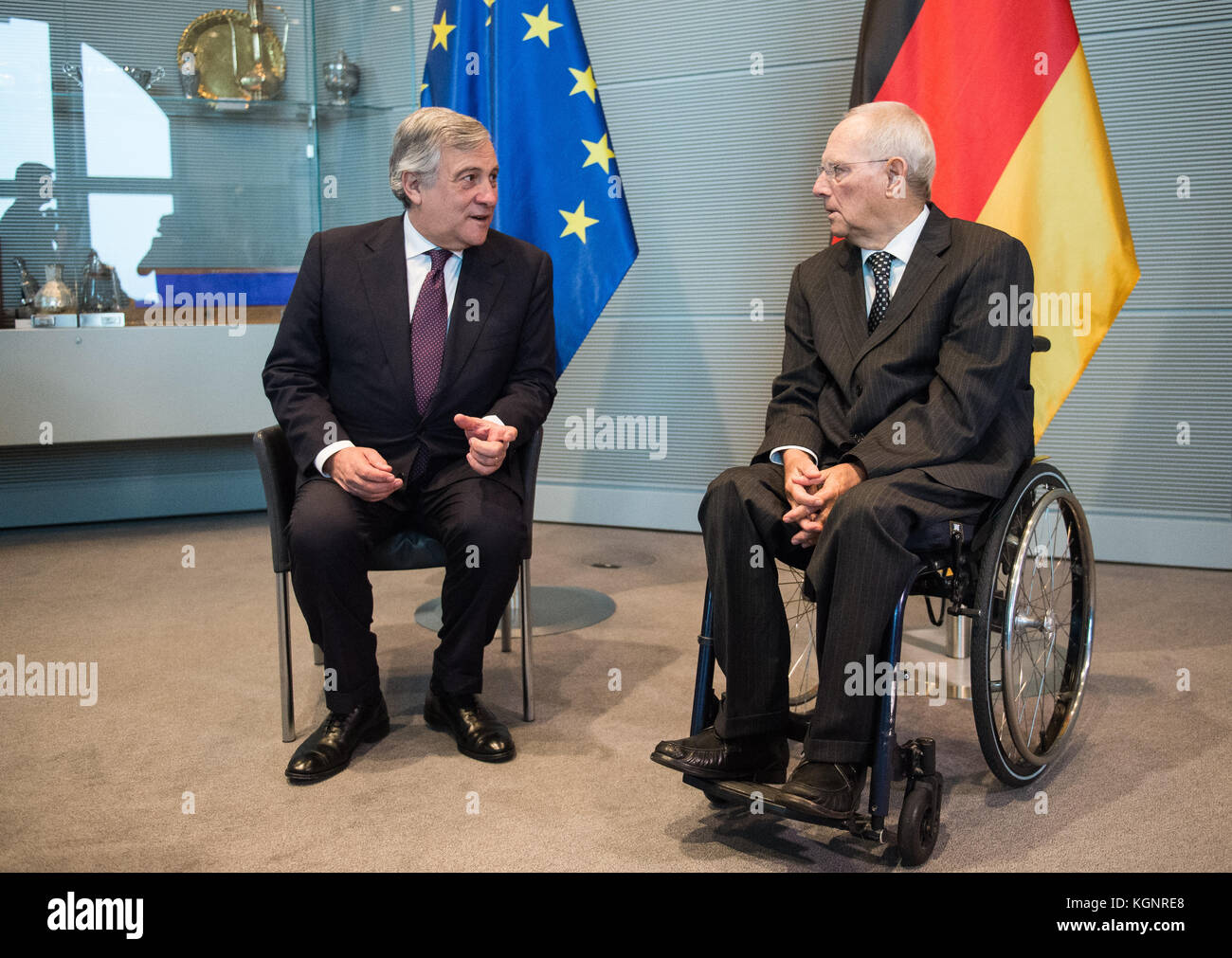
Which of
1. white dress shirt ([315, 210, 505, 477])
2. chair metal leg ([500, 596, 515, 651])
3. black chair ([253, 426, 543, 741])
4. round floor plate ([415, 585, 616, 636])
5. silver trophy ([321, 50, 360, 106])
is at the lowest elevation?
round floor plate ([415, 585, 616, 636])

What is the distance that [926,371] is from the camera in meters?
2.03

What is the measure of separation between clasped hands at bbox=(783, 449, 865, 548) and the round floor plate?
53.4 inches

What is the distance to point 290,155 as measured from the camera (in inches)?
188

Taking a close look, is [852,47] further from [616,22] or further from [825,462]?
[825,462]

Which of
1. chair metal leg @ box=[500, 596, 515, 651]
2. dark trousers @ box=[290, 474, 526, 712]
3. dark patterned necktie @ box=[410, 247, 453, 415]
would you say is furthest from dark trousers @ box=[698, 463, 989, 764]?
chair metal leg @ box=[500, 596, 515, 651]

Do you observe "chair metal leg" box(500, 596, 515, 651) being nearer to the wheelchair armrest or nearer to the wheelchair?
the wheelchair armrest

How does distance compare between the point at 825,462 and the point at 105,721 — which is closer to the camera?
the point at 825,462

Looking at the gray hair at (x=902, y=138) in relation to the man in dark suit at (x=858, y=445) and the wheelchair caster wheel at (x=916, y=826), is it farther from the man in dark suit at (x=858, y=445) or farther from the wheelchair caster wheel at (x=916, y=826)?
the wheelchair caster wheel at (x=916, y=826)

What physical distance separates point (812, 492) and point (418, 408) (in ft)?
2.92

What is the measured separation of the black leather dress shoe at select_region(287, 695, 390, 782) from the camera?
2115mm

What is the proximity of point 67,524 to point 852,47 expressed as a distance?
364 centimetres

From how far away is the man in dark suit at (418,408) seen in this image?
2.18 metres

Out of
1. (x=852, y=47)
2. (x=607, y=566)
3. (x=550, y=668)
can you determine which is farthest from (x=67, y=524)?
(x=852, y=47)

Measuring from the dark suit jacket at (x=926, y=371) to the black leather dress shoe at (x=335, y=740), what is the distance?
973 millimetres
